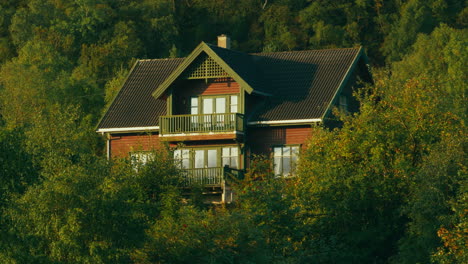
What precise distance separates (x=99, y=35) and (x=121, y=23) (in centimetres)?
170

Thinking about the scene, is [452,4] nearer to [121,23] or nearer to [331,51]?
[121,23]

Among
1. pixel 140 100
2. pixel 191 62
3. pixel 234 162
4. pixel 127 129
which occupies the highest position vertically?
pixel 191 62

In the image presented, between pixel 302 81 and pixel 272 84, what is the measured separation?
4.21ft

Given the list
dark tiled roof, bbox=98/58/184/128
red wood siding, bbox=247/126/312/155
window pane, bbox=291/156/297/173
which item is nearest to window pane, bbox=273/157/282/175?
red wood siding, bbox=247/126/312/155

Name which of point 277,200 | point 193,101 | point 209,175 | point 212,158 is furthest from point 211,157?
point 277,200

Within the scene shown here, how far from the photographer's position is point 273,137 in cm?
5634

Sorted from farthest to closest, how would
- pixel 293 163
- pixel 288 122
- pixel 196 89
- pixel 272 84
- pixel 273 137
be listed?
pixel 272 84, pixel 196 89, pixel 273 137, pixel 288 122, pixel 293 163

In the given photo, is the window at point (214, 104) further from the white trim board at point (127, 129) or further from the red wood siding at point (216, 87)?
the white trim board at point (127, 129)

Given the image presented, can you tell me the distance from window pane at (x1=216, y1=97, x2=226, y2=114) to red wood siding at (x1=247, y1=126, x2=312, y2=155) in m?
1.49

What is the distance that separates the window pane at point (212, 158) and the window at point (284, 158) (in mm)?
2459

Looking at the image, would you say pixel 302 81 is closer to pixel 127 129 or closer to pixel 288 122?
pixel 288 122

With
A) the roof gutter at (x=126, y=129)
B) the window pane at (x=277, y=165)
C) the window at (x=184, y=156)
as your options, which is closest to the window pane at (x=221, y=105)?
the window at (x=184, y=156)

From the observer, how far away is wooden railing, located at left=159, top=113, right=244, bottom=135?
56.1m

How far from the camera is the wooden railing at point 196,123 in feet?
184
